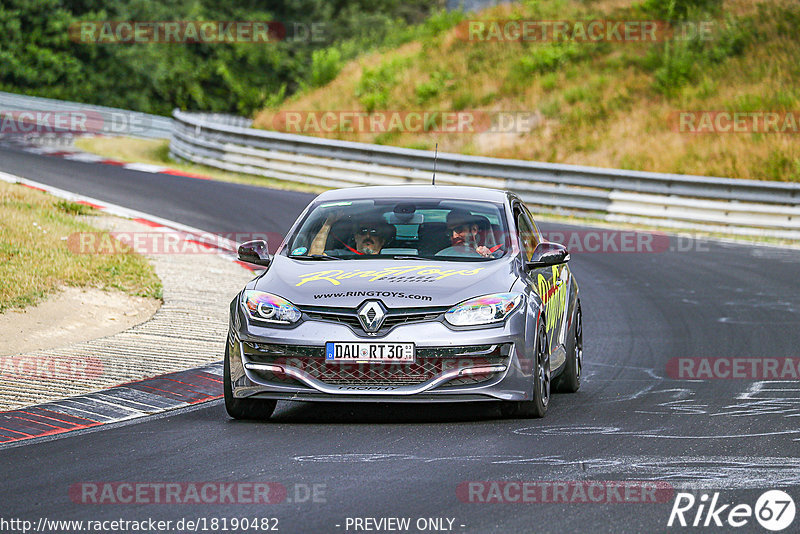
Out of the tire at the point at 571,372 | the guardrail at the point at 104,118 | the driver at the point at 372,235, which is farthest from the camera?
the guardrail at the point at 104,118

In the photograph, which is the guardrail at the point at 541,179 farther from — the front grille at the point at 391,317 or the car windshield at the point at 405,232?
the front grille at the point at 391,317

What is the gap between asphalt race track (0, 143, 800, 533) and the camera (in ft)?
19.3

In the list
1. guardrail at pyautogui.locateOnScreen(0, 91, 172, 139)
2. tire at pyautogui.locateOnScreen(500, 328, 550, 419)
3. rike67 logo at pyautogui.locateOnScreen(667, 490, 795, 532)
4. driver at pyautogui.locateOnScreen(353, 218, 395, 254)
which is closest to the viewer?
rike67 logo at pyautogui.locateOnScreen(667, 490, 795, 532)

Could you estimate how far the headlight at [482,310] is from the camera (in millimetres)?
7934

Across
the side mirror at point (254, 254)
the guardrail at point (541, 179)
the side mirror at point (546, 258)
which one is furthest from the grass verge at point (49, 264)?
the guardrail at point (541, 179)

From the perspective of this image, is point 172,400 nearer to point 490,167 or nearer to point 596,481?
point 596,481

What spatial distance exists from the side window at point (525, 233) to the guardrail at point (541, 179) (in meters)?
13.5

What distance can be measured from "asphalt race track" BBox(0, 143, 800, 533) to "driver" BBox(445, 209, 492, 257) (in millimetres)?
1124

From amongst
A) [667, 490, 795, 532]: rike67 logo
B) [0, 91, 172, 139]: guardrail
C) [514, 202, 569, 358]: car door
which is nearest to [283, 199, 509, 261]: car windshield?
[514, 202, 569, 358]: car door

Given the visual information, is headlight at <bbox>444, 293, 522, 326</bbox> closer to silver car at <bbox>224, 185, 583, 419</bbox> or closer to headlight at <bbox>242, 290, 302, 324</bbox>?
silver car at <bbox>224, 185, 583, 419</bbox>

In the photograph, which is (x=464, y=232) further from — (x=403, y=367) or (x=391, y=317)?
(x=403, y=367)

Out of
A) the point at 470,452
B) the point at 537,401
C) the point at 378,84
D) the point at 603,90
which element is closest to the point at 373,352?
the point at 470,452

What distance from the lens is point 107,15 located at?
53.7 meters

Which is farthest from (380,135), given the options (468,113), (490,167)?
(490,167)
